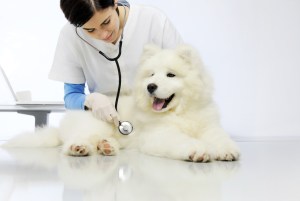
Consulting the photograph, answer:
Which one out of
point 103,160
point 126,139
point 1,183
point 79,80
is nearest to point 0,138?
point 79,80

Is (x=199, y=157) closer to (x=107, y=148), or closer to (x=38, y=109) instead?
(x=107, y=148)

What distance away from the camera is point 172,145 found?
2.04 meters

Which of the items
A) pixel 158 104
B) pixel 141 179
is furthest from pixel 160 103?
pixel 141 179

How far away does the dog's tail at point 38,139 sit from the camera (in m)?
2.56

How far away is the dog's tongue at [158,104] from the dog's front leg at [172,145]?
11cm

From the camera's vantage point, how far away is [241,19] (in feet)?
15.7

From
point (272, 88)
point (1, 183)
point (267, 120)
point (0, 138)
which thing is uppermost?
point (1, 183)

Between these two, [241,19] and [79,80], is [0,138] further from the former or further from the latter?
[241,19]

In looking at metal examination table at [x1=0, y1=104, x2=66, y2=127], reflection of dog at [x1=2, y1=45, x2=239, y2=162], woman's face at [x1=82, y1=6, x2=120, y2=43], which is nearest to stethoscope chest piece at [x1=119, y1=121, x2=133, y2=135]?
reflection of dog at [x1=2, y1=45, x2=239, y2=162]

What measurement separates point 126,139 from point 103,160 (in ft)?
1.28

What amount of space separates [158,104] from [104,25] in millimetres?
471

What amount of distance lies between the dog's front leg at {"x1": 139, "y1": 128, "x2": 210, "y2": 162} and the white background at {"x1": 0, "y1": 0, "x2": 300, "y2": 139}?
2.57 metres

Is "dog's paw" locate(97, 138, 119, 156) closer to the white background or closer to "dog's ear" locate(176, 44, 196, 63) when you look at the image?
"dog's ear" locate(176, 44, 196, 63)

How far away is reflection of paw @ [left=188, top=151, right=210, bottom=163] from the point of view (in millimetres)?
1885
